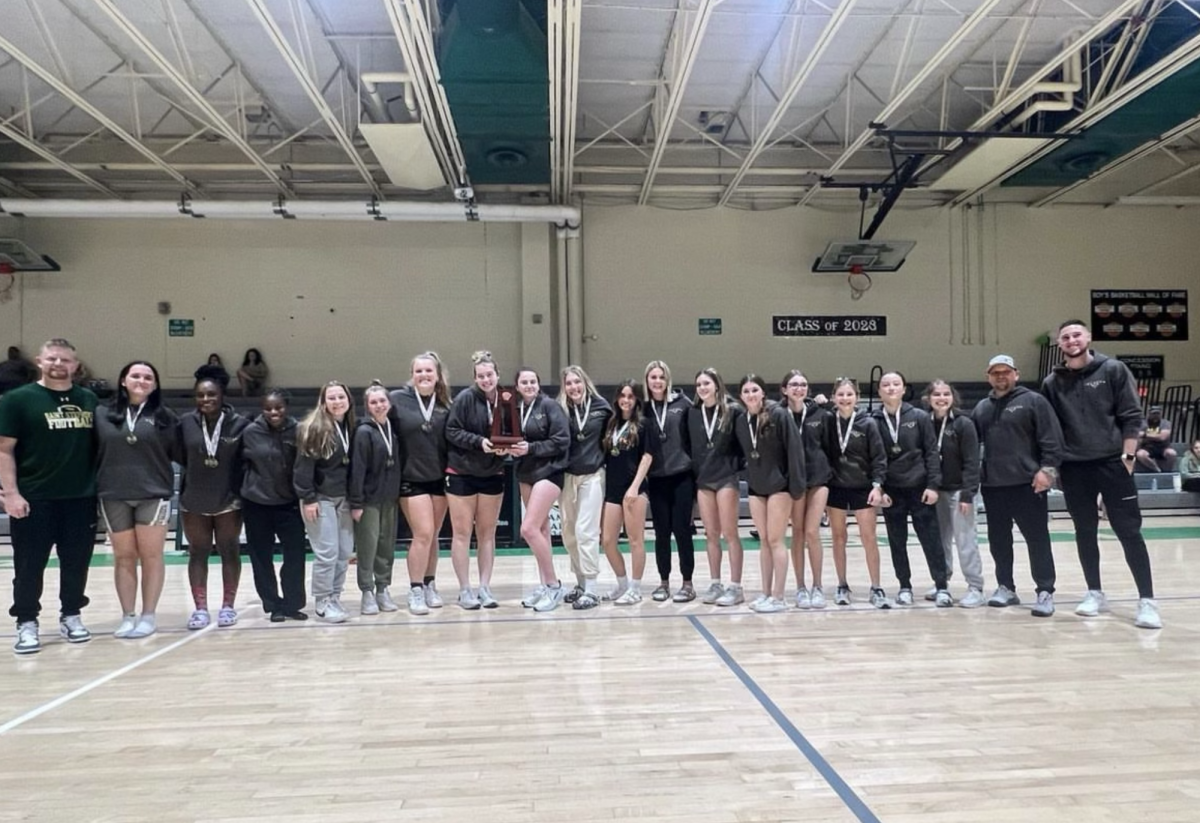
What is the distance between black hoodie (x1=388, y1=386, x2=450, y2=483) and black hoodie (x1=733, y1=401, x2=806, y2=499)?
1870 mm

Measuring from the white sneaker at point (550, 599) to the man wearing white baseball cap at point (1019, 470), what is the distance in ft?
8.74

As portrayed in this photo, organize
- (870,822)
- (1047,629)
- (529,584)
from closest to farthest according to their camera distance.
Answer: (870,822)
(1047,629)
(529,584)

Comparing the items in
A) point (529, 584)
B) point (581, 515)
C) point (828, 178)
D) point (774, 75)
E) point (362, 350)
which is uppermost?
point (774, 75)

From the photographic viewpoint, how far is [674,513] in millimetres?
4699

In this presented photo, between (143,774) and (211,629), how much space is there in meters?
2.08

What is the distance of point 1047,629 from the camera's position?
403 cm

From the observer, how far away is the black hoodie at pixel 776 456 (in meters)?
4.41

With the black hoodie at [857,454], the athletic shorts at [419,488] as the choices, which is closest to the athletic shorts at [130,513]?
the athletic shorts at [419,488]

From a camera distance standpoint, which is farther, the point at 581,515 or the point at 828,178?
the point at 828,178

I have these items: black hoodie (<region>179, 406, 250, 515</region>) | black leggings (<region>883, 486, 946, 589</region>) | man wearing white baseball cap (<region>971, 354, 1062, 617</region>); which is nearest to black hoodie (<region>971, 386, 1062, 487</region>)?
man wearing white baseball cap (<region>971, 354, 1062, 617</region>)

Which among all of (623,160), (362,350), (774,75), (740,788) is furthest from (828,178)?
(740,788)

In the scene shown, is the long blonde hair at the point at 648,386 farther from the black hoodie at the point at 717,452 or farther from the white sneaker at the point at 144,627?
the white sneaker at the point at 144,627

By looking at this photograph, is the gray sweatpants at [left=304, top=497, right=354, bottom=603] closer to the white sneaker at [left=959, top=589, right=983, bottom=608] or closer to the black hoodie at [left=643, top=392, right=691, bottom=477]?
the black hoodie at [left=643, top=392, right=691, bottom=477]

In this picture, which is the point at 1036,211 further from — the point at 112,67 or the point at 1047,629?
the point at 112,67
